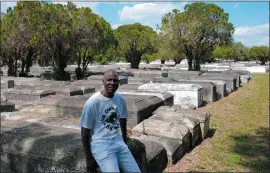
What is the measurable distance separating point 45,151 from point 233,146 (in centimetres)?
467

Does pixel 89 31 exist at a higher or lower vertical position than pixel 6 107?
higher

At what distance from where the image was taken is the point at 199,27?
22.7 m

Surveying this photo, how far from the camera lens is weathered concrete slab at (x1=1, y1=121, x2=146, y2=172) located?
320 centimetres

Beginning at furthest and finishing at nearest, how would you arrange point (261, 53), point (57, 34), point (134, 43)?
point (261, 53) < point (134, 43) < point (57, 34)

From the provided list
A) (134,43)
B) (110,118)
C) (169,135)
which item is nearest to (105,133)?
(110,118)

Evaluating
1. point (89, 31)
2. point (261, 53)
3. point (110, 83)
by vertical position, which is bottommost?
point (110, 83)

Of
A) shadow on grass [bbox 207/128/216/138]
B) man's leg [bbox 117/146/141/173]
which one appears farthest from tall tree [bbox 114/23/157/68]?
man's leg [bbox 117/146/141/173]

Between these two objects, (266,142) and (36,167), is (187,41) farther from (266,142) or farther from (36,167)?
(36,167)

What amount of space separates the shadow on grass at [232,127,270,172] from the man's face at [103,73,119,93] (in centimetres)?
366

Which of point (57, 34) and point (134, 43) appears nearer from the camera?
point (57, 34)

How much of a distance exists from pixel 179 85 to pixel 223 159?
549 centimetres

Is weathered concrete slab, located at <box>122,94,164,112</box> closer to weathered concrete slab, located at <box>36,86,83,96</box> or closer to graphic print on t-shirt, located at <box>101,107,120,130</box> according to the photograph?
weathered concrete slab, located at <box>36,86,83,96</box>

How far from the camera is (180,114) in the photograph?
23.0 feet

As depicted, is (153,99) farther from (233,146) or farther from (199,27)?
(199,27)
